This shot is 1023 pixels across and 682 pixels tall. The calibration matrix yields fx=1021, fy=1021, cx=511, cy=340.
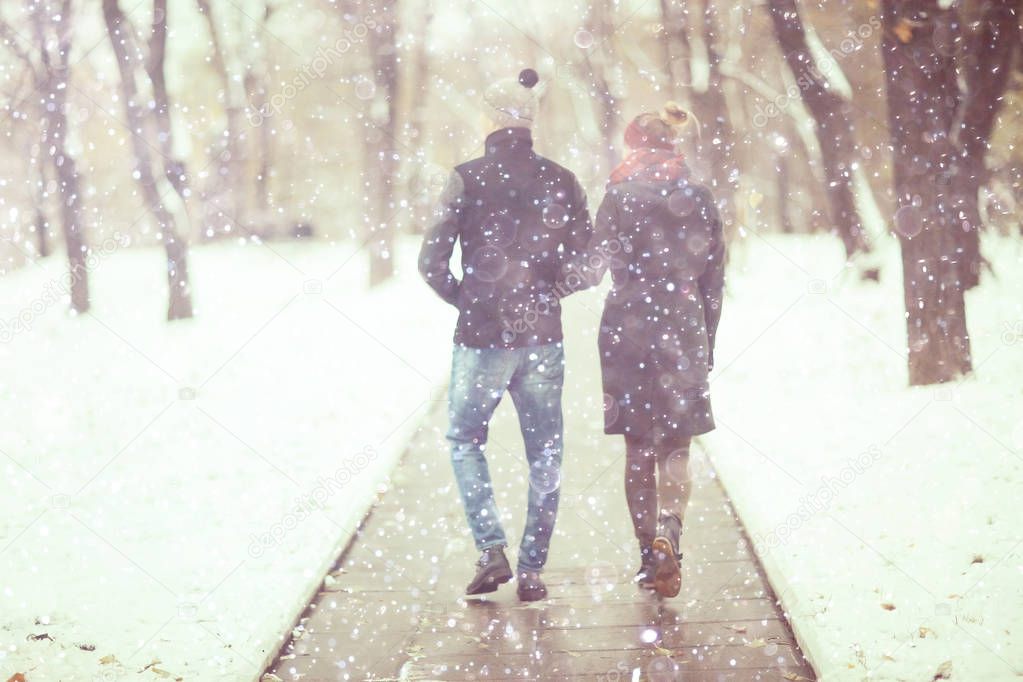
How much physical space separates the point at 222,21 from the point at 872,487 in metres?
14.6

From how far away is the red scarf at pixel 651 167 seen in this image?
4652 millimetres

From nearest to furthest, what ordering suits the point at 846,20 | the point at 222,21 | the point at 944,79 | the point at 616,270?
the point at 616,270 < the point at 944,79 < the point at 846,20 < the point at 222,21

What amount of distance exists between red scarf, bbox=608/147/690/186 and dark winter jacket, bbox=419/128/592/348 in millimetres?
225

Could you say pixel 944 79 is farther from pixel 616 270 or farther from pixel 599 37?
pixel 599 37

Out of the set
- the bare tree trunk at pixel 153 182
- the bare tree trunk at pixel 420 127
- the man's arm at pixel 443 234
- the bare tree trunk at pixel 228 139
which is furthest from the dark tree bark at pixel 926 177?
the bare tree trunk at pixel 228 139

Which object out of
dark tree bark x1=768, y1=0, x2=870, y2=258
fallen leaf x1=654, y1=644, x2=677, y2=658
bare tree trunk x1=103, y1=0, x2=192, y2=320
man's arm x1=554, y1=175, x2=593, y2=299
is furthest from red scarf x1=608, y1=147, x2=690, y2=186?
bare tree trunk x1=103, y1=0, x2=192, y2=320

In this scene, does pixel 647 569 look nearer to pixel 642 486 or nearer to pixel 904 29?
pixel 642 486

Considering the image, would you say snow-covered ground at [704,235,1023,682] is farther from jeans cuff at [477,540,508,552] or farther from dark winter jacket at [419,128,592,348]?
dark winter jacket at [419,128,592,348]

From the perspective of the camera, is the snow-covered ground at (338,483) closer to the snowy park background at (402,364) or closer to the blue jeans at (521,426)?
the snowy park background at (402,364)

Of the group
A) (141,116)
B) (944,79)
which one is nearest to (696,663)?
(944,79)

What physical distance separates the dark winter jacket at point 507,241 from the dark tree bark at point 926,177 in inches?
199

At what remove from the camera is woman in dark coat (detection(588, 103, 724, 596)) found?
4.65m

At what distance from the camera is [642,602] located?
186 inches

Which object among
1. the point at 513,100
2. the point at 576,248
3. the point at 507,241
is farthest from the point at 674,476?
the point at 513,100
